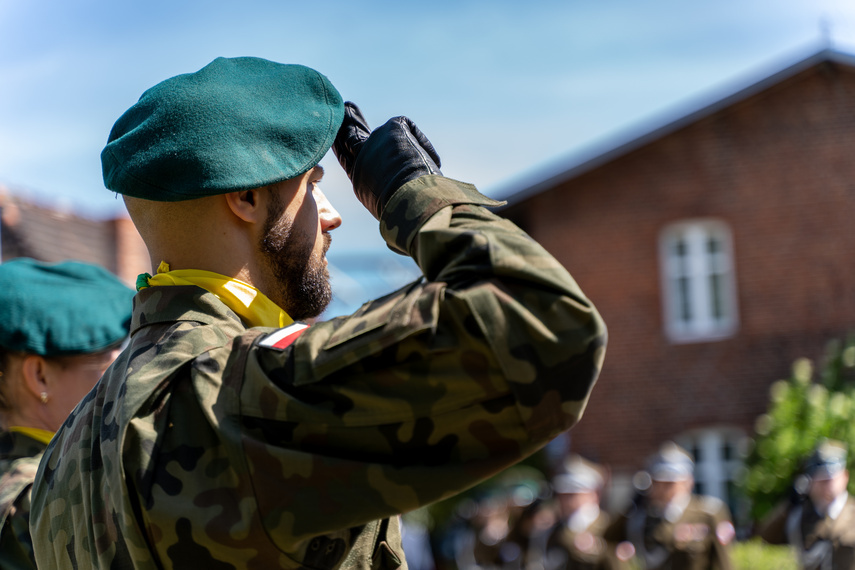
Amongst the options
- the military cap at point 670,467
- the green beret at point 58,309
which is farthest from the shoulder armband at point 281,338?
the military cap at point 670,467

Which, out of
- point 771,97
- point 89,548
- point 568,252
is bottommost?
point 568,252

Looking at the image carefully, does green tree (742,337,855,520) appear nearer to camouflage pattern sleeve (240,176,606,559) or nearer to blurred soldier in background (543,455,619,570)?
blurred soldier in background (543,455,619,570)

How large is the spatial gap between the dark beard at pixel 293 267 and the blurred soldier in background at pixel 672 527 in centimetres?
964

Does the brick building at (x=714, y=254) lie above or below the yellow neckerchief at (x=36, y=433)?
below

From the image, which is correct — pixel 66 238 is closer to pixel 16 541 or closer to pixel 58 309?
pixel 58 309

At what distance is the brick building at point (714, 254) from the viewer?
18.2m

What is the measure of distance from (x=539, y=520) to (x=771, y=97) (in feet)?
27.5

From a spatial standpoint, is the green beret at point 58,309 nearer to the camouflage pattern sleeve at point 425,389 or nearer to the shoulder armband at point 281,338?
the shoulder armband at point 281,338

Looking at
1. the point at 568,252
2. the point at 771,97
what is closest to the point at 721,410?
the point at 568,252

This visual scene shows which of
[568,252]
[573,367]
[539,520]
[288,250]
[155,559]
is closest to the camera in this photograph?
[573,367]

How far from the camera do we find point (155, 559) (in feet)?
5.44

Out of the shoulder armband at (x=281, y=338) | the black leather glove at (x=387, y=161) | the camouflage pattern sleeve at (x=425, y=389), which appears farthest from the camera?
the black leather glove at (x=387, y=161)

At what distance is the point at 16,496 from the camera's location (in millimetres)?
2895

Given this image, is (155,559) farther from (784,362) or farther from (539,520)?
(784,362)
